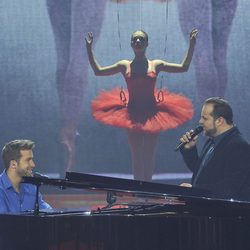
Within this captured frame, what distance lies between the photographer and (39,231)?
261 centimetres

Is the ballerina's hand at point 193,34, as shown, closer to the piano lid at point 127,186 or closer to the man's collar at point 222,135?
the man's collar at point 222,135

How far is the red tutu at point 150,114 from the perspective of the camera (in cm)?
480

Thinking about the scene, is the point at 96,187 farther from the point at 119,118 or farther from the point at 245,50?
the point at 245,50

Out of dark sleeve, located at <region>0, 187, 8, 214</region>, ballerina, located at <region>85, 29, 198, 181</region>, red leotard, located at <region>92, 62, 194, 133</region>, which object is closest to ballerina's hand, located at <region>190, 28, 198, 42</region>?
ballerina, located at <region>85, 29, 198, 181</region>

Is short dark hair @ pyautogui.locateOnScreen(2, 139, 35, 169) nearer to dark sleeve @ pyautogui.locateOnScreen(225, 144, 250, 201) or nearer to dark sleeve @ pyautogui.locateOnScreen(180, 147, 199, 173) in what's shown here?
dark sleeve @ pyautogui.locateOnScreen(180, 147, 199, 173)

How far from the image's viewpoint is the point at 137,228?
8.45 ft

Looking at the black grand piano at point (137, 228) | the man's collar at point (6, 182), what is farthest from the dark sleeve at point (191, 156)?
the man's collar at point (6, 182)

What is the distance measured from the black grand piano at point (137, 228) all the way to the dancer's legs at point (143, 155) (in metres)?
2.10

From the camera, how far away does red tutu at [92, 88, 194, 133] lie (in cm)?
480

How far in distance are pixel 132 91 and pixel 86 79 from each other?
434 millimetres

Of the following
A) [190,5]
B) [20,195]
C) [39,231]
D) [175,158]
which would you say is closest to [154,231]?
[39,231]

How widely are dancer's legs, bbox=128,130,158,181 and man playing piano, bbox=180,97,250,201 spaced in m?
1.27

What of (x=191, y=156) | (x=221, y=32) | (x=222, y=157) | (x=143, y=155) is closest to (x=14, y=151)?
(x=191, y=156)

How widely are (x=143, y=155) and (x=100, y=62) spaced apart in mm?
935
